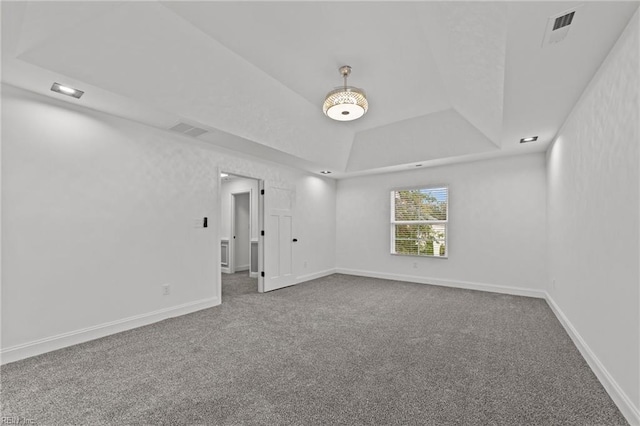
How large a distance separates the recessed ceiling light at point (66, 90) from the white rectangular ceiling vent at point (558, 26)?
3.84 metres

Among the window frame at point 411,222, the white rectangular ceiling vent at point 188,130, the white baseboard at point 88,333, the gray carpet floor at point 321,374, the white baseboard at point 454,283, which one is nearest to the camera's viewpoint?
the gray carpet floor at point 321,374

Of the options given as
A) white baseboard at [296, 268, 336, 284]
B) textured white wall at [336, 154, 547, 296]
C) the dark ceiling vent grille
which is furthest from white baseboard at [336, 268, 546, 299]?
the dark ceiling vent grille

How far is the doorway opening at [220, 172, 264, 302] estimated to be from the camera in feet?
22.5

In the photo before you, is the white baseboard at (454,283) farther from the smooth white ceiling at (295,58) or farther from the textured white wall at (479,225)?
the smooth white ceiling at (295,58)

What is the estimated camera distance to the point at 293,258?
580 cm

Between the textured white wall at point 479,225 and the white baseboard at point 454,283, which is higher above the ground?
the textured white wall at point 479,225

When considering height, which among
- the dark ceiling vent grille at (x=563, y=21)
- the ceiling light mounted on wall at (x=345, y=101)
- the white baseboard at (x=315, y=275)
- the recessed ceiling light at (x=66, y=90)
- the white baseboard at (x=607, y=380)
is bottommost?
the white baseboard at (x=315, y=275)

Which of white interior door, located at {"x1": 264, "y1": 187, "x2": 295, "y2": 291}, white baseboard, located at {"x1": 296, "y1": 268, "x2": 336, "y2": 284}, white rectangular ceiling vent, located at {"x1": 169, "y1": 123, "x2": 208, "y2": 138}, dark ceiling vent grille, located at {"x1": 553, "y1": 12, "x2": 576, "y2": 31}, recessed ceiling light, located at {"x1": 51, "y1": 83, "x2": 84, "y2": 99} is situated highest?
dark ceiling vent grille, located at {"x1": 553, "y1": 12, "x2": 576, "y2": 31}

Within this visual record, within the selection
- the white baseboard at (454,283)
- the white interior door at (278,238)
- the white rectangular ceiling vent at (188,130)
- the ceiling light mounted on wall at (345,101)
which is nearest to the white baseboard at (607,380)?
the white baseboard at (454,283)

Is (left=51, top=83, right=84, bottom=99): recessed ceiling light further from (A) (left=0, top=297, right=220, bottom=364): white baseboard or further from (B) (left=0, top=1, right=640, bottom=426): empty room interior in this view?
(A) (left=0, top=297, right=220, bottom=364): white baseboard

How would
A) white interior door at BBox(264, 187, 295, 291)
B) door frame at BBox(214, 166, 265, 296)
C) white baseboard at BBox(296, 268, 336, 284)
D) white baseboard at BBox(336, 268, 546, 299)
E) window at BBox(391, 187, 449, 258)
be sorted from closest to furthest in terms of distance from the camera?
door frame at BBox(214, 166, 265, 296) < white baseboard at BBox(336, 268, 546, 299) < white interior door at BBox(264, 187, 295, 291) < window at BBox(391, 187, 449, 258) < white baseboard at BBox(296, 268, 336, 284)

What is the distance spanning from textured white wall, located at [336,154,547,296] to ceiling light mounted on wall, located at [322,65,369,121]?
10.6 ft

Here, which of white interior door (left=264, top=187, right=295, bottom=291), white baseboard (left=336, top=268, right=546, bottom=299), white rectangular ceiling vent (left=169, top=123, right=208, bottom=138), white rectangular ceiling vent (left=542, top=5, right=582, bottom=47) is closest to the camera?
white rectangular ceiling vent (left=542, top=5, right=582, bottom=47)

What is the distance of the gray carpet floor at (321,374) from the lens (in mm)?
1843
